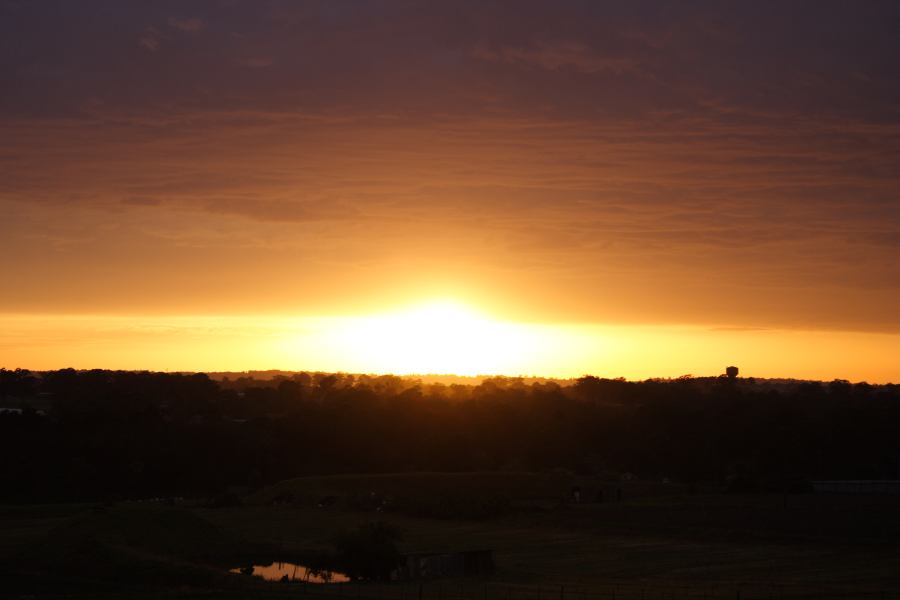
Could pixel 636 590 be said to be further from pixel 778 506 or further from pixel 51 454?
pixel 51 454

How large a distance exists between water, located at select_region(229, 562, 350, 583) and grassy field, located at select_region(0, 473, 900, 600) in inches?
78.6

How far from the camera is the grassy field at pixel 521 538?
50.7 meters

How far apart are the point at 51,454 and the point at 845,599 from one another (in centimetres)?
8180

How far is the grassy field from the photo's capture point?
50.7 metres

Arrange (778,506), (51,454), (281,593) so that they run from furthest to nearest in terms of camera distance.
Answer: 1. (51,454)
2. (778,506)
3. (281,593)

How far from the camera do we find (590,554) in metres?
64.4

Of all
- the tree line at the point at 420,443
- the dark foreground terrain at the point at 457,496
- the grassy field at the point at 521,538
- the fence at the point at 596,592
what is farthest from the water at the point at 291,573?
the tree line at the point at 420,443

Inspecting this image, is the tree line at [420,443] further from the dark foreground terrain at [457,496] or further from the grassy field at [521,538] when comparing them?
the grassy field at [521,538]

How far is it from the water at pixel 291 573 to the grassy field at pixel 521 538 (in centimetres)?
200

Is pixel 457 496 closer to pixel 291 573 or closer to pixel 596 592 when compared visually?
pixel 291 573

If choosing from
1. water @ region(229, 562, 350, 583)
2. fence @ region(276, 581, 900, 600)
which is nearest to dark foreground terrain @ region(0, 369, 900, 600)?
fence @ region(276, 581, 900, 600)

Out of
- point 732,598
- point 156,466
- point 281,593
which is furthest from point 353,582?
point 156,466

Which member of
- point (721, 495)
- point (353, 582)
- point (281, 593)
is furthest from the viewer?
point (721, 495)

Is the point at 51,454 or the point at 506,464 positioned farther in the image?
the point at 506,464
